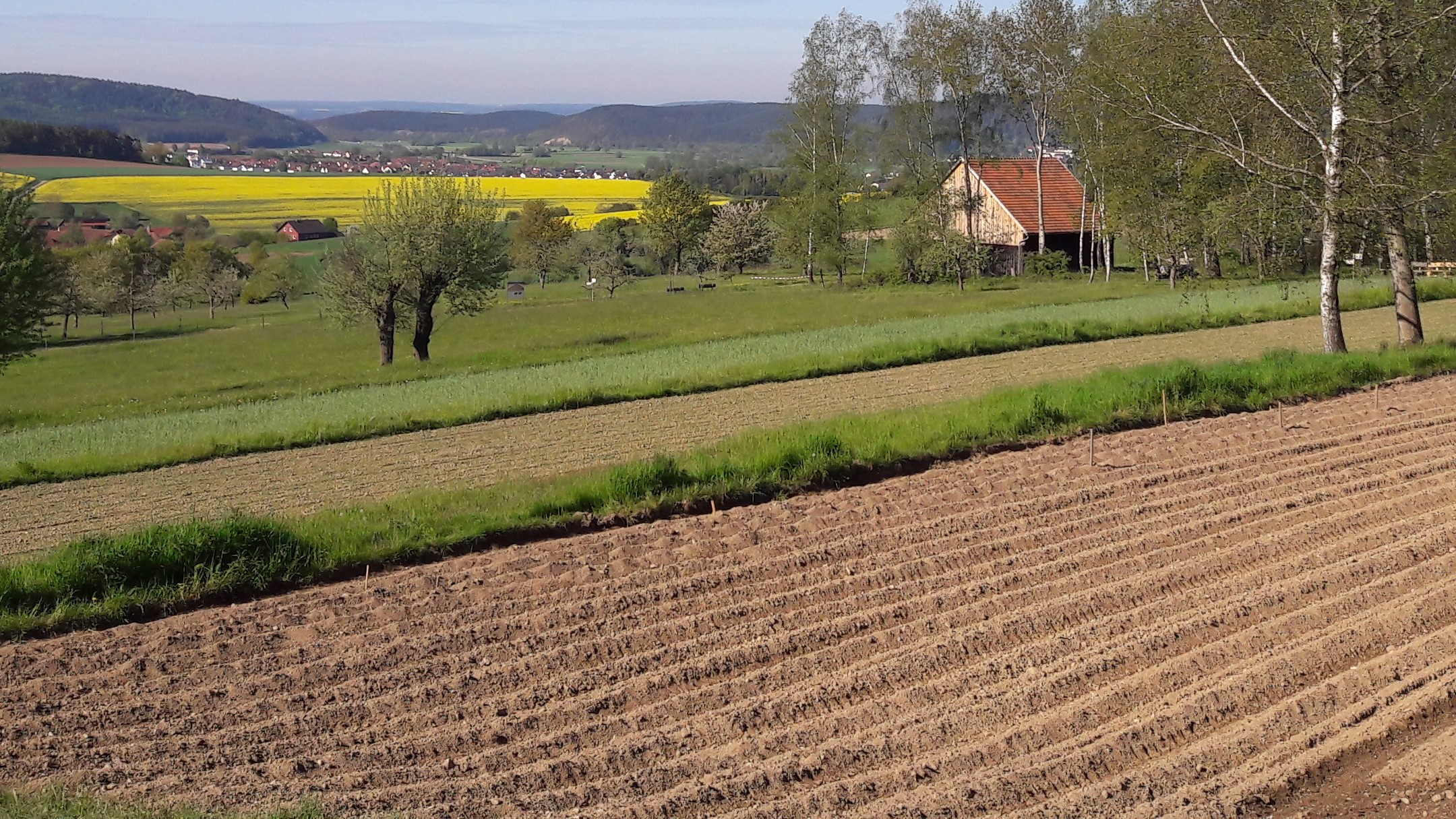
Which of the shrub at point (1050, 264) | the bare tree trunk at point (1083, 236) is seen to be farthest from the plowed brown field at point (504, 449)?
the shrub at point (1050, 264)

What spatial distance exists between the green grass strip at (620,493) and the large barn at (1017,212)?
41.4 metres

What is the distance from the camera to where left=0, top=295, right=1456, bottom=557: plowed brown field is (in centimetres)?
1695

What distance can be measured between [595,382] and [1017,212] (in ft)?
132

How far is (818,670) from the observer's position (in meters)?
9.17

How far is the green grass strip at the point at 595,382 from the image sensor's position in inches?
896

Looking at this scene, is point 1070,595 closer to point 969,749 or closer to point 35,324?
point 969,749

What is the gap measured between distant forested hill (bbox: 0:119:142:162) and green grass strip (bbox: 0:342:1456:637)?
15786 cm

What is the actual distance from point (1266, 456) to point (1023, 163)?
5430 cm

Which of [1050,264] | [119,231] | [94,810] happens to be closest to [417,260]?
[1050,264]

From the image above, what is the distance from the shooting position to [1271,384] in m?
19.6

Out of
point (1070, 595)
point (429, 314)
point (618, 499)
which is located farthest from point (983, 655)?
point (429, 314)

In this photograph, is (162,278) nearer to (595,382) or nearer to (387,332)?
(387,332)

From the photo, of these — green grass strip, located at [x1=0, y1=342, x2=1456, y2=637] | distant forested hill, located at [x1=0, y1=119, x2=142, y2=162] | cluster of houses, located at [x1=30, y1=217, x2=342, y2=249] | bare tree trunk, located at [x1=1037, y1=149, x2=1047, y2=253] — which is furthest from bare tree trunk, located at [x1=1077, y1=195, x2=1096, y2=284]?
distant forested hill, located at [x1=0, y1=119, x2=142, y2=162]

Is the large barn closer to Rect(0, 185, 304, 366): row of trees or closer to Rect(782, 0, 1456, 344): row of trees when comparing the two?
Rect(782, 0, 1456, 344): row of trees
